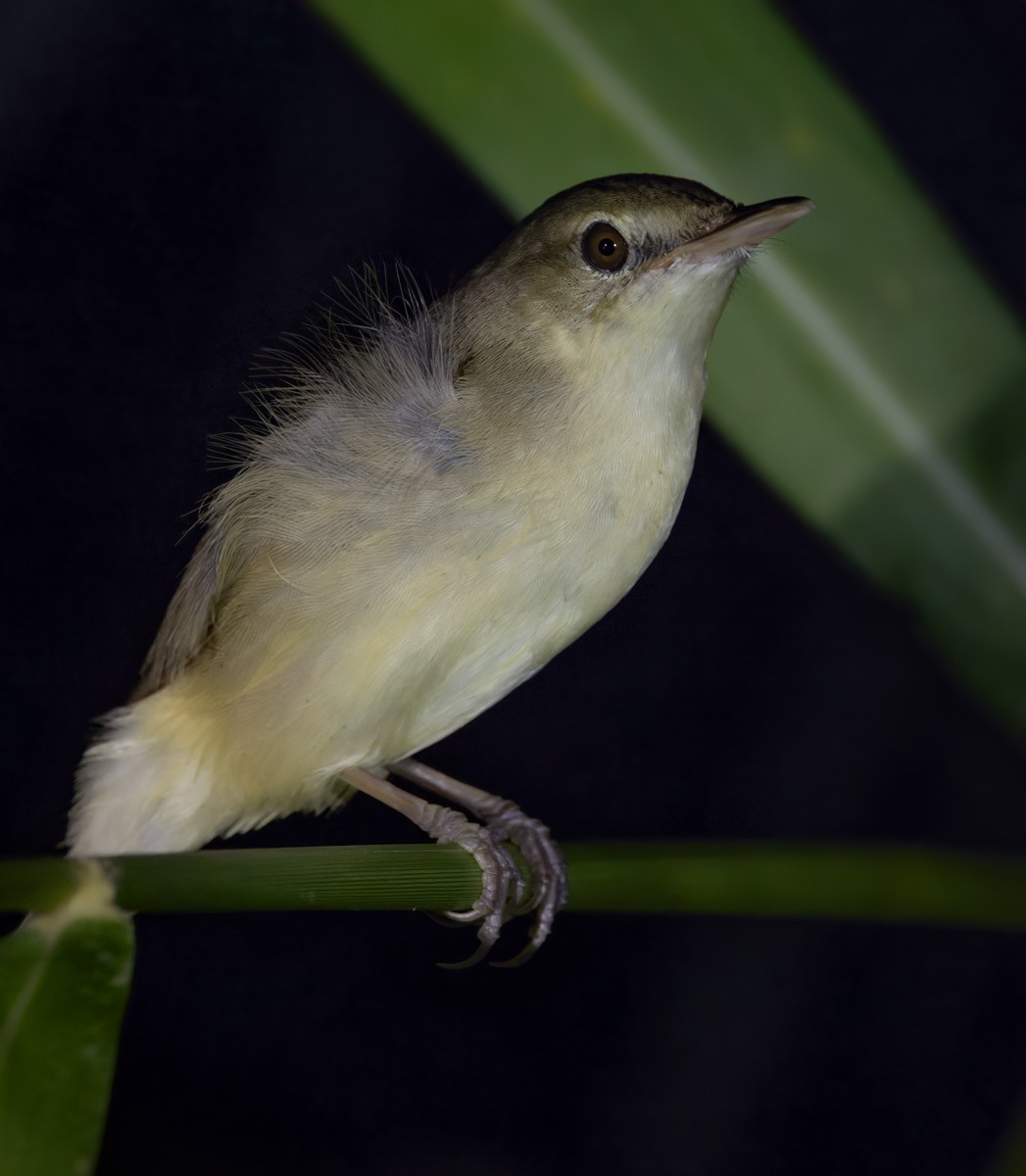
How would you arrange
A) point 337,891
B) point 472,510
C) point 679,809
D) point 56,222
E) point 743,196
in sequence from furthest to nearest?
point 679,809 < point 56,222 < point 743,196 < point 472,510 < point 337,891

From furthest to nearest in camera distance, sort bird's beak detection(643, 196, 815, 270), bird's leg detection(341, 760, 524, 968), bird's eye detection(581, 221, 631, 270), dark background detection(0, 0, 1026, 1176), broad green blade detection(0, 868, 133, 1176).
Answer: dark background detection(0, 0, 1026, 1176)
bird's leg detection(341, 760, 524, 968)
bird's eye detection(581, 221, 631, 270)
bird's beak detection(643, 196, 815, 270)
broad green blade detection(0, 868, 133, 1176)

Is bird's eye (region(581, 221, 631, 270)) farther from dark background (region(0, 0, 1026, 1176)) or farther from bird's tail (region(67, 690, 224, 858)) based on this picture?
bird's tail (region(67, 690, 224, 858))

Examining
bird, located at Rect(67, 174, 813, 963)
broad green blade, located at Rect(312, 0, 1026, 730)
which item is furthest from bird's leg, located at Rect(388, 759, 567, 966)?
broad green blade, located at Rect(312, 0, 1026, 730)

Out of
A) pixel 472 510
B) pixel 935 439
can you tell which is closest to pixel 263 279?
pixel 472 510

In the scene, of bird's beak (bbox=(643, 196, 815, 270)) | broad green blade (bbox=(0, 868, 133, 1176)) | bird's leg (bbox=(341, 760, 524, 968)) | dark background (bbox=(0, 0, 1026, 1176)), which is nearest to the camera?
broad green blade (bbox=(0, 868, 133, 1176))

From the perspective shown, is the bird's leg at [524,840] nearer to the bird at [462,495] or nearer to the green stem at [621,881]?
the bird at [462,495]

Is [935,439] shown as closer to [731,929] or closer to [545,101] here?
[545,101]
